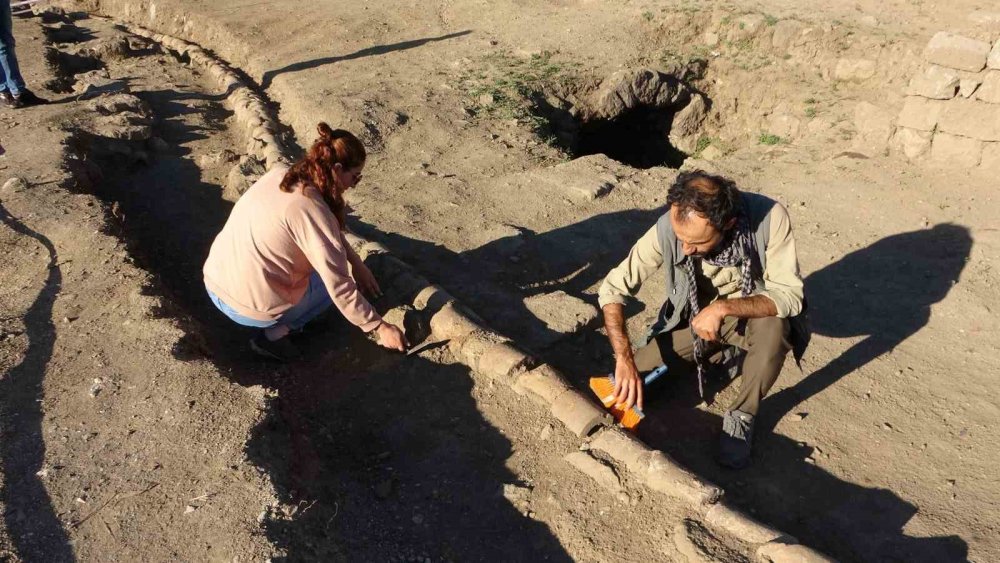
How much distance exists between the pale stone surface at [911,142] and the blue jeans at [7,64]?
7.85m

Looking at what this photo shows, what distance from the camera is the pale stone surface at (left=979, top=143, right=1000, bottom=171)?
5475mm

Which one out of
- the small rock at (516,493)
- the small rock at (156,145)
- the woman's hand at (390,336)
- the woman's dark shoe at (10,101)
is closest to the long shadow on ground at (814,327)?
the small rock at (516,493)

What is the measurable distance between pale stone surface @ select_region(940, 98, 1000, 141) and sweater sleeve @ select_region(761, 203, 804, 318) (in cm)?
336

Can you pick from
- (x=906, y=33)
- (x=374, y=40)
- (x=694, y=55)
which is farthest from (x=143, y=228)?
(x=906, y=33)

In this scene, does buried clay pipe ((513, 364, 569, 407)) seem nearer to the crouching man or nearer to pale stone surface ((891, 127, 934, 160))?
the crouching man

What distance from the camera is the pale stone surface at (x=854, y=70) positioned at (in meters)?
7.04

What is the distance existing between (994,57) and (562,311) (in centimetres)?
372

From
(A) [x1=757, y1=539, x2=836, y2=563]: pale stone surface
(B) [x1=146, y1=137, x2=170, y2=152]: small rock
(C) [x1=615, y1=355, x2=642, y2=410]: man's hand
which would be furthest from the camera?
(B) [x1=146, y1=137, x2=170, y2=152]: small rock

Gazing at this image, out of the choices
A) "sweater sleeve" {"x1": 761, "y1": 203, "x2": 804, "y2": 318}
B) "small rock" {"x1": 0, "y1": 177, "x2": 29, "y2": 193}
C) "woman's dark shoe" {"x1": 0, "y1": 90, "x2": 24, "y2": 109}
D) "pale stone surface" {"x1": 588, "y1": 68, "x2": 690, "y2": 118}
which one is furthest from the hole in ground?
"woman's dark shoe" {"x1": 0, "y1": 90, "x2": 24, "y2": 109}

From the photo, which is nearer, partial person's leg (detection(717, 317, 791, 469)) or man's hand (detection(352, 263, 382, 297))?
partial person's leg (detection(717, 317, 791, 469))

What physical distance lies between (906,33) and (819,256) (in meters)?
3.62

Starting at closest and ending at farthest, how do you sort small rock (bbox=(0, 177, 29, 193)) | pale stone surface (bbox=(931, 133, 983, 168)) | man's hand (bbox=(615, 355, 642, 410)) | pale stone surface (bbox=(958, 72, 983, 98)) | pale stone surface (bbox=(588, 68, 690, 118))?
man's hand (bbox=(615, 355, 642, 410))
small rock (bbox=(0, 177, 29, 193))
pale stone surface (bbox=(958, 72, 983, 98))
pale stone surface (bbox=(931, 133, 983, 168))
pale stone surface (bbox=(588, 68, 690, 118))

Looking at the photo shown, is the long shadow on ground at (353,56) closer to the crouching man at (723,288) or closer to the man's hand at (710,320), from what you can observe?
the crouching man at (723,288)

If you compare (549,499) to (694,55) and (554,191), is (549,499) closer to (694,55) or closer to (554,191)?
(554,191)
